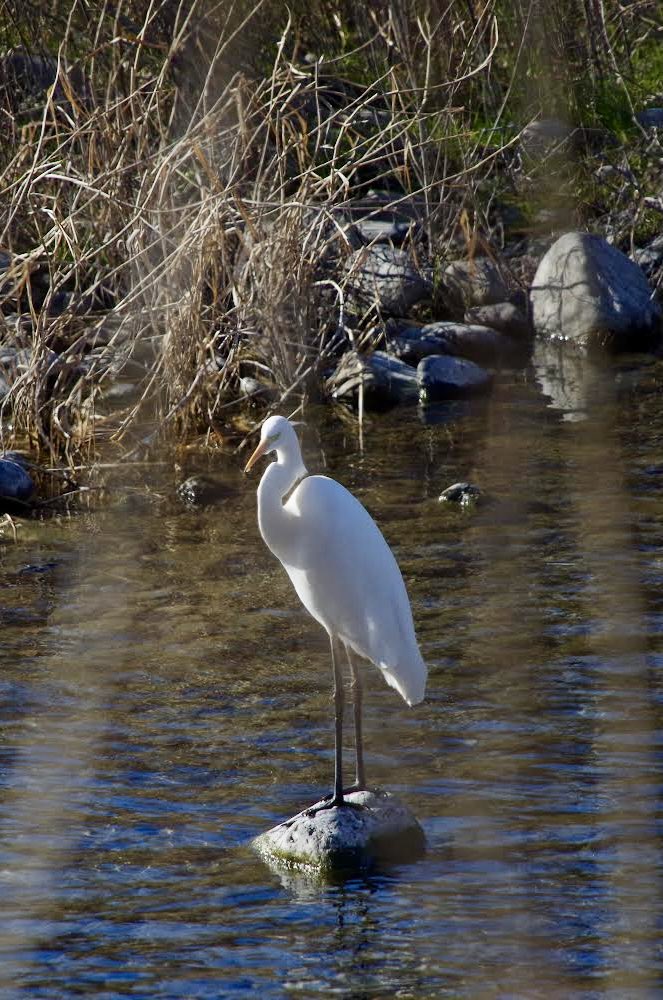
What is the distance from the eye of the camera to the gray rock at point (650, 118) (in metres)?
10.7

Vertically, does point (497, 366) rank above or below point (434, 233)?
below

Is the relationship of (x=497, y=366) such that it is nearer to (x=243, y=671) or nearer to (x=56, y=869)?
(x=243, y=671)

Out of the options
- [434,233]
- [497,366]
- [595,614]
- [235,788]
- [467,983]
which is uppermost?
[434,233]

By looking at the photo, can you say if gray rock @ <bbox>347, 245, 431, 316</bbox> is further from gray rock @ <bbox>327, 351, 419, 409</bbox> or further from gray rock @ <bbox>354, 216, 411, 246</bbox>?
gray rock @ <bbox>327, 351, 419, 409</bbox>

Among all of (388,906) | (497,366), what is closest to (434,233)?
(497,366)

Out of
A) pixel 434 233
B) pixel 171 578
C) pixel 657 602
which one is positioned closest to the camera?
pixel 657 602

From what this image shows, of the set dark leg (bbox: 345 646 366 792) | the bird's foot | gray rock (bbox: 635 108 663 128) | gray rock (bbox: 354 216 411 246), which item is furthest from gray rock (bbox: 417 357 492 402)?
the bird's foot

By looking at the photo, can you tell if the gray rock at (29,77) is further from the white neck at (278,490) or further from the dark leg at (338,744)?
the dark leg at (338,744)

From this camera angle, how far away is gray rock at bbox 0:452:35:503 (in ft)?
23.8

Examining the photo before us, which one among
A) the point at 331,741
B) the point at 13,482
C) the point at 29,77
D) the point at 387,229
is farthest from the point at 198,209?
the point at 29,77

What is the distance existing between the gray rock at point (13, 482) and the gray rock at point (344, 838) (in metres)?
3.62

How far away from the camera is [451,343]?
9.59 meters

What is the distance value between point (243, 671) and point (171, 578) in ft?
3.80

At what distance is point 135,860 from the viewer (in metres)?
4.00
